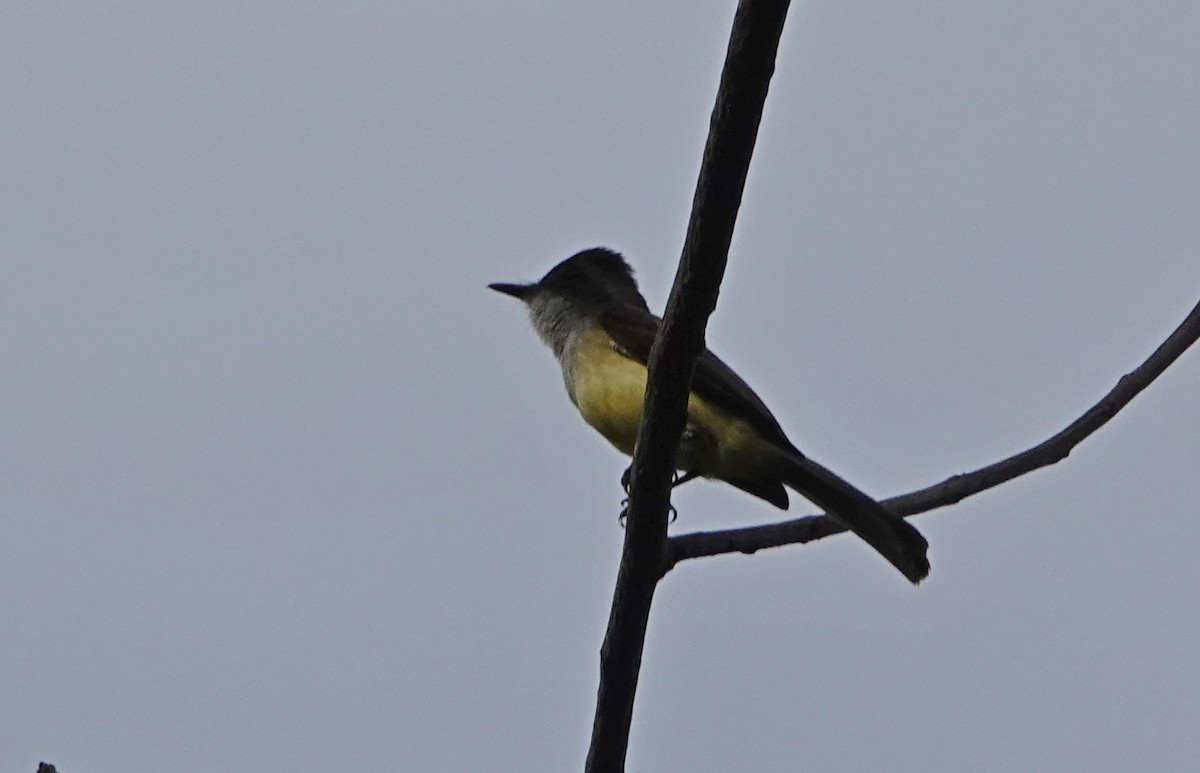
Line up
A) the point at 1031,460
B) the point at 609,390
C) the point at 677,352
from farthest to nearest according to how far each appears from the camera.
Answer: the point at 609,390, the point at 1031,460, the point at 677,352

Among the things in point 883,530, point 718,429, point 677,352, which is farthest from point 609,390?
point 677,352

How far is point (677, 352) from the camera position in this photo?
13.5 ft

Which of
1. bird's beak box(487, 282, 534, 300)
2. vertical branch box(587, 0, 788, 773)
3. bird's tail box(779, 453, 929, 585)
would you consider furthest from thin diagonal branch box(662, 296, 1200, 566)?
bird's beak box(487, 282, 534, 300)

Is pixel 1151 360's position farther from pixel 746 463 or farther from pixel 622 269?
pixel 622 269

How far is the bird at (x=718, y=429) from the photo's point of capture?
18.9 ft

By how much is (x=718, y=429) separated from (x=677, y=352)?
224cm

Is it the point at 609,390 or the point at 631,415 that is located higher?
the point at 609,390

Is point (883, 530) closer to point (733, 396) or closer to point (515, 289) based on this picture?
point (733, 396)

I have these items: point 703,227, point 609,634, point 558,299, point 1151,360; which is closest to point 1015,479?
point 1151,360

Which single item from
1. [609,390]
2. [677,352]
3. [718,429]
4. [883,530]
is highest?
[609,390]

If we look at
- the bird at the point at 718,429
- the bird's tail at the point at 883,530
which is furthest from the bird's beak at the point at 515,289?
the bird's tail at the point at 883,530

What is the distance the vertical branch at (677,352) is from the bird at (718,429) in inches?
48.9

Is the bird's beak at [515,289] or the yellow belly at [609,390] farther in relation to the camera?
the bird's beak at [515,289]

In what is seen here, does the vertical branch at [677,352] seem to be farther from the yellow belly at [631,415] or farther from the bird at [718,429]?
the yellow belly at [631,415]
